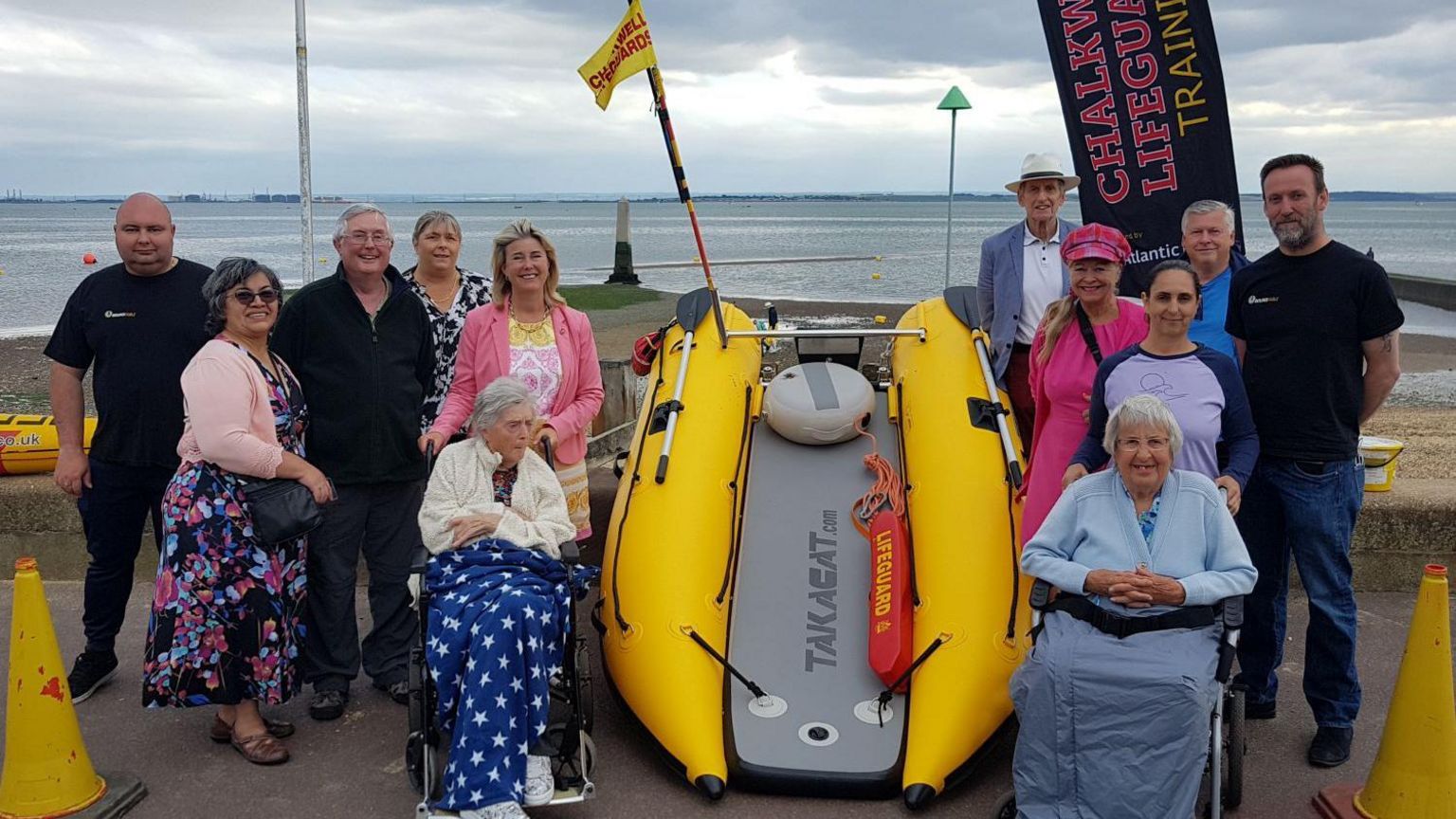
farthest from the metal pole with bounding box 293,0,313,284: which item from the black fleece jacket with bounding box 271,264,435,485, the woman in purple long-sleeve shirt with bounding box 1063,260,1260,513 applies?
the woman in purple long-sleeve shirt with bounding box 1063,260,1260,513

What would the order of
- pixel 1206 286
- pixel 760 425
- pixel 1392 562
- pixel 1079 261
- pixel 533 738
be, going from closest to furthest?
pixel 533 738 → pixel 1079 261 → pixel 1206 286 → pixel 760 425 → pixel 1392 562

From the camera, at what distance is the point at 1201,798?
125 inches

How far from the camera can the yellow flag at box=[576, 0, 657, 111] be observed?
4.35m

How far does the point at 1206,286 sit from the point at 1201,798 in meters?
1.56

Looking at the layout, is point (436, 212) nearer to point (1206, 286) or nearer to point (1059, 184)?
point (1059, 184)

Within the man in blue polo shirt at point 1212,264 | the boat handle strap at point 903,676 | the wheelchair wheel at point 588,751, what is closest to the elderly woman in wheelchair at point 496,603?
the wheelchair wheel at point 588,751

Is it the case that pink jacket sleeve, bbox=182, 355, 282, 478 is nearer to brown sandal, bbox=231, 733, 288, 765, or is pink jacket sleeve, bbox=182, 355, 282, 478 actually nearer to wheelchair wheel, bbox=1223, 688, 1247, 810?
brown sandal, bbox=231, 733, 288, 765

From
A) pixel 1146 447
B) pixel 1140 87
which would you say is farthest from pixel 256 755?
pixel 1140 87

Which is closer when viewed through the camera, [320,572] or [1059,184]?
[320,572]

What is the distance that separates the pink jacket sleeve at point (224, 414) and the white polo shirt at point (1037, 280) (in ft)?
8.92

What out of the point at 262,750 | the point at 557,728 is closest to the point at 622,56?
the point at 557,728

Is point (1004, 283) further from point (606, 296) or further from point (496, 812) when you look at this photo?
point (606, 296)

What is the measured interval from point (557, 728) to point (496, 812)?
44 centimetres

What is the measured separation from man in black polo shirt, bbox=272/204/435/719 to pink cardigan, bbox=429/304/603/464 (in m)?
0.14
